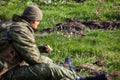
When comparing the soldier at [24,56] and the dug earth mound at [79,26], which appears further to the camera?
the dug earth mound at [79,26]

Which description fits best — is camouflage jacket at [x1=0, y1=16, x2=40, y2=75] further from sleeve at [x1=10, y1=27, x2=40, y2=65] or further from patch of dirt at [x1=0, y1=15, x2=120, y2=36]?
patch of dirt at [x1=0, y1=15, x2=120, y2=36]

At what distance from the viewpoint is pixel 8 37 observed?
850 centimetres

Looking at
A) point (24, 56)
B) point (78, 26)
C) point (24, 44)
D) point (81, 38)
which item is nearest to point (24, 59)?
point (24, 56)

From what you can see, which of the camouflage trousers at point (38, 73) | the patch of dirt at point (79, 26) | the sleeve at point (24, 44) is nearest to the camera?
the sleeve at point (24, 44)

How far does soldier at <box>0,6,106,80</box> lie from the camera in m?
8.49

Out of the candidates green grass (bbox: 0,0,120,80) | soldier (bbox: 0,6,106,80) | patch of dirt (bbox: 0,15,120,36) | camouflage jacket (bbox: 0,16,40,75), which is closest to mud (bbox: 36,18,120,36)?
patch of dirt (bbox: 0,15,120,36)

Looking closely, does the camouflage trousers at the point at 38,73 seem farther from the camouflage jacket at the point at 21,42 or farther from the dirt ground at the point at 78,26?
the dirt ground at the point at 78,26

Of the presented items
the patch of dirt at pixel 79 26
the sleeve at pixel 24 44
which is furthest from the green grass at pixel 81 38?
the sleeve at pixel 24 44

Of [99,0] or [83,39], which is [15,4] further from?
[83,39]

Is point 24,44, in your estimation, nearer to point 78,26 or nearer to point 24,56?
point 24,56

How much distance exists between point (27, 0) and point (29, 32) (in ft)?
33.2

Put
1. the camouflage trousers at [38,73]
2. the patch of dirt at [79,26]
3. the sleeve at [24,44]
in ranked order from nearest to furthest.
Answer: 1. the sleeve at [24,44]
2. the camouflage trousers at [38,73]
3. the patch of dirt at [79,26]

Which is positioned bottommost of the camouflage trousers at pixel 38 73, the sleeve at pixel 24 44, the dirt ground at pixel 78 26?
the dirt ground at pixel 78 26

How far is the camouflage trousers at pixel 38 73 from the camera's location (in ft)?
28.6
